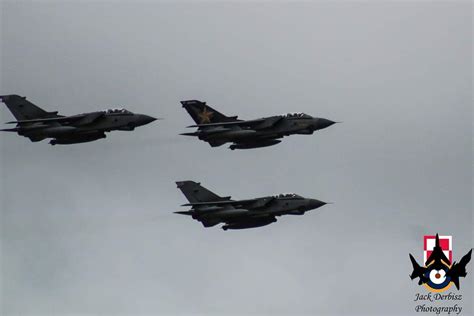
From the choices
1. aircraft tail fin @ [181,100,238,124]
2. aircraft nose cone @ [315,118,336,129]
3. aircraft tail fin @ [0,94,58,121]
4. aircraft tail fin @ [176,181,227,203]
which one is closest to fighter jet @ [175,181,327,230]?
aircraft tail fin @ [176,181,227,203]

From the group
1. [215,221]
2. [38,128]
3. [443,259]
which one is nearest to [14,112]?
[38,128]

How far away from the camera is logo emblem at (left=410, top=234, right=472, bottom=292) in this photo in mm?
112625

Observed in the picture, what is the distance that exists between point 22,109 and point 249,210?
23.6 metres

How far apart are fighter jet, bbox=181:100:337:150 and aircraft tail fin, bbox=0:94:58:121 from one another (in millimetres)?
13865

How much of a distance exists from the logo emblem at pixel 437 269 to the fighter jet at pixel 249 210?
11.0 meters

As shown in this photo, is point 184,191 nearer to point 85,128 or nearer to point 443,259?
point 85,128

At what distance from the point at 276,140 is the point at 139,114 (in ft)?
43.9

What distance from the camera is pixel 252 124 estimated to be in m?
115

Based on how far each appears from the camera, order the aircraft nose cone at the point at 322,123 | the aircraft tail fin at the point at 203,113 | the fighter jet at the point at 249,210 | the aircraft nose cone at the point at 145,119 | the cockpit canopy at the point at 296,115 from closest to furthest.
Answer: the aircraft nose cone at the point at 145,119 < the fighter jet at the point at 249,210 < the aircraft nose cone at the point at 322,123 < the cockpit canopy at the point at 296,115 < the aircraft tail fin at the point at 203,113

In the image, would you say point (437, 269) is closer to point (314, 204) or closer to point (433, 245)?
point (433, 245)

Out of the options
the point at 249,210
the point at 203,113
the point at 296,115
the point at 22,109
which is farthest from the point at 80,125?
the point at 296,115

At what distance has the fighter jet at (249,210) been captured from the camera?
113 m

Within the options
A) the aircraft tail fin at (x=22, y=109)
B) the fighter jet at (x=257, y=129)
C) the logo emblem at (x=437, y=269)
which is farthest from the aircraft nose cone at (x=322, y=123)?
the aircraft tail fin at (x=22, y=109)

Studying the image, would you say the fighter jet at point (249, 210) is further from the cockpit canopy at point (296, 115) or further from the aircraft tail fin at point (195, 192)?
the cockpit canopy at point (296, 115)
